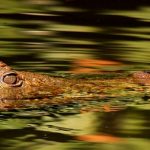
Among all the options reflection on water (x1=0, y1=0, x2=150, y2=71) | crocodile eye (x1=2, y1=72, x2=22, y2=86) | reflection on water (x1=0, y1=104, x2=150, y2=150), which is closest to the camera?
reflection on water (x1=0, y1=104, x2=150, y2=150)

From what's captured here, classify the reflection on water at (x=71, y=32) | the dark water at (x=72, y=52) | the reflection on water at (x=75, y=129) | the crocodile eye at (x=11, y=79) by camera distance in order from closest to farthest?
the reflection on water at (x=75, y=129), the dark water at (x=72, y=52), the crocodile eye at (x=11, y=79), the reflection on water at (x=71, y=32)

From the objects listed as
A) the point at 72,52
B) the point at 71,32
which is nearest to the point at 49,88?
the point at 72,52

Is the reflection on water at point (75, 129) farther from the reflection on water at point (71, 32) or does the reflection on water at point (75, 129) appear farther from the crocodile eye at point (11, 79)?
the reflection on water at point (71, 32)

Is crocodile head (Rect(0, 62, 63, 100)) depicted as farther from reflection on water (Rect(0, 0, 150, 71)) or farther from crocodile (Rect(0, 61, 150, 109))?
reflection on water (Rect(0, 0, 150, 71))

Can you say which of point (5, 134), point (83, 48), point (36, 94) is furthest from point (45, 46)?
point (5, 134)

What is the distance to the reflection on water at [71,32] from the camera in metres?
6.49

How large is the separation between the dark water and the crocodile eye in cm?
23

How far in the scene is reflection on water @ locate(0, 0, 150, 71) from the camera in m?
6.49

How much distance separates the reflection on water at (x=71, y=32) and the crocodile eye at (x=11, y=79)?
3.54ft

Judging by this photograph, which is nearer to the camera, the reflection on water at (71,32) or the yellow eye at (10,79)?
the yellow eye at (10,79)

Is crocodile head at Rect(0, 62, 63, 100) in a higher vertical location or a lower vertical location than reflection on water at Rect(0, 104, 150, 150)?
higher

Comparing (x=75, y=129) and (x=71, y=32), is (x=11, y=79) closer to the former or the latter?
(x=75, y=129)

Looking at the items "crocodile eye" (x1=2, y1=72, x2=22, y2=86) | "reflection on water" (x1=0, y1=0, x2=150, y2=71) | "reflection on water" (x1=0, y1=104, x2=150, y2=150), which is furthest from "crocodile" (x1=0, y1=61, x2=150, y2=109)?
"reflection on water" (x1=0, y1=0, x2=150, y2=71)

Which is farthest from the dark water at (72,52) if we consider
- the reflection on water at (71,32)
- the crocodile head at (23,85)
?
the crocodile head at (23,85)
